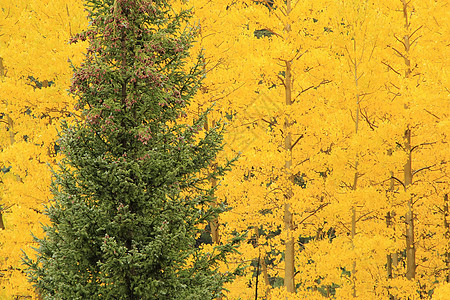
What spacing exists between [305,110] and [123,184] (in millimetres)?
6466

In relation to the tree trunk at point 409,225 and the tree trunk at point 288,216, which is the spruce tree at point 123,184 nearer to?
the tree trunk at point 288,216

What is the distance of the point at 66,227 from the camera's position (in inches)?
246

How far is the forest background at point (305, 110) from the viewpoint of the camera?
1036cm

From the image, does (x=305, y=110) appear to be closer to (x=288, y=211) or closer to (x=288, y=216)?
(x=288, y=211)

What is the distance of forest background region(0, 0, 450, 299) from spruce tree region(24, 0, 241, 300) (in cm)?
404

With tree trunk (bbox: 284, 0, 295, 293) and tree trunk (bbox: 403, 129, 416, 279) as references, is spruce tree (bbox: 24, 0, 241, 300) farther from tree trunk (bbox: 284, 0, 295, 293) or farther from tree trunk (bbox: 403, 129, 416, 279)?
tree trunk (bbox: 403, 129, 416, 279)

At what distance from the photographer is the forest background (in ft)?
34.0

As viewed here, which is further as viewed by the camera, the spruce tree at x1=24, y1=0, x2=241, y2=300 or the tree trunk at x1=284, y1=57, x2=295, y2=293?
the tree trunk at x1=284, y1=57, x2=295, y2=293

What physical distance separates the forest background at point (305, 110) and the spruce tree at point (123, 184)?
159 inches

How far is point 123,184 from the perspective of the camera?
6316mm

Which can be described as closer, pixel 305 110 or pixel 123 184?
pixel 123 184

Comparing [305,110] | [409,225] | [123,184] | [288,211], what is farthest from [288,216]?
[123,184]

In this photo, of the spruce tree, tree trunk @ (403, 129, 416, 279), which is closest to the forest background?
tree trunk @ (403, 129, 416, 279)

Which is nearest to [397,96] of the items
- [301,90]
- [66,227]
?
[301,90]
